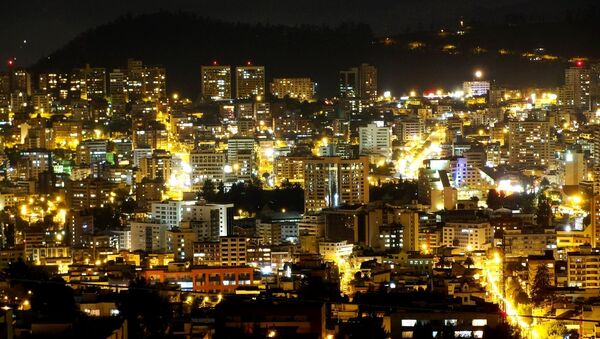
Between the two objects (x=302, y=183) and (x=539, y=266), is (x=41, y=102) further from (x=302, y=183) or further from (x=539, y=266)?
(x=539, y=266)

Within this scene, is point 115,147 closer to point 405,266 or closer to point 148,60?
point 148,60

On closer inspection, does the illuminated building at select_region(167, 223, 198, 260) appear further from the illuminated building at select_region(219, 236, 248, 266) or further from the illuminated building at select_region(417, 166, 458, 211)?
the illuminated building at select_region(417, 166, 458, 211)

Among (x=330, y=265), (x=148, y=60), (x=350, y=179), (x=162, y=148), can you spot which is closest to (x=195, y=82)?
(x=148, y=60)

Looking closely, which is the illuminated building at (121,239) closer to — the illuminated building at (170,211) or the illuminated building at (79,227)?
the illuminated building at (79,227)

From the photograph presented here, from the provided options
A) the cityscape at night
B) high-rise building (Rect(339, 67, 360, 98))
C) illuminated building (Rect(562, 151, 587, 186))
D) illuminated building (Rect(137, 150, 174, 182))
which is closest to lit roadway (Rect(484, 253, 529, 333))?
the cityscape at night

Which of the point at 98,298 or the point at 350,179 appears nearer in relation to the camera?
the point at 98,298

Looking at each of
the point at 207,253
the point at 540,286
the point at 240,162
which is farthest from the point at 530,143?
the point at 540,286

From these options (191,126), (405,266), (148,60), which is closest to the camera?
(405,266)

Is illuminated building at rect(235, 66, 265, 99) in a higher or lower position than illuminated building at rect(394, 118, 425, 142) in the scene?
higher
